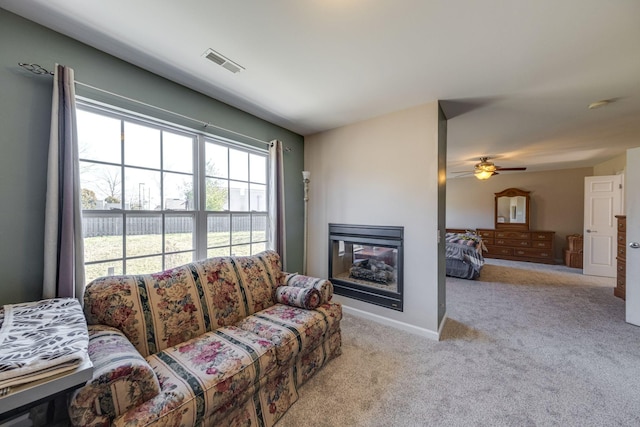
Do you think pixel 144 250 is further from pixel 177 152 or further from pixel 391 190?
pixel 391 190

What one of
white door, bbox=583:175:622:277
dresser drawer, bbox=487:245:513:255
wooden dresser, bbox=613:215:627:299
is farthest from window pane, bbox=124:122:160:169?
dresser drawer, bbox=487:245:513:255

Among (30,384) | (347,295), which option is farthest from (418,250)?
(30,384)

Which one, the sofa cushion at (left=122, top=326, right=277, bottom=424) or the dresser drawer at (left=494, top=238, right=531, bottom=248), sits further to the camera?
the dresser drawer at (left=494, top=238, right=531, bottom=248)

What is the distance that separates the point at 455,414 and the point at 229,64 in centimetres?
303

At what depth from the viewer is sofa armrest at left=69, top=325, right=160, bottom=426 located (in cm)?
94

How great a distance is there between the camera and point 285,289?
219 centimetres

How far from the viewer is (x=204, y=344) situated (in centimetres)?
155

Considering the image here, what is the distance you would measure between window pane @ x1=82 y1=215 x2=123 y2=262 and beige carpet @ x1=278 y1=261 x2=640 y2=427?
1.78 meters

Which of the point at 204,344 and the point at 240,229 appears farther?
the point at 240,229

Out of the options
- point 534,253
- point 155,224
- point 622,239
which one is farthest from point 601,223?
point 155,224

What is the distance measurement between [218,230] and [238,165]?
2.59 feet

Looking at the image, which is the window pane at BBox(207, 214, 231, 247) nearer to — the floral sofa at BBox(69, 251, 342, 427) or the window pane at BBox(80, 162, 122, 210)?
the floral sofa at BBox(69, 251, 342, 427)

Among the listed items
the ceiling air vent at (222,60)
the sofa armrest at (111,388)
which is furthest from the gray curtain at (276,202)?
the sofa armrest at (111,388)

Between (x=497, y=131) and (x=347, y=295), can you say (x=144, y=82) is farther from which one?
(x=497, y=131)
